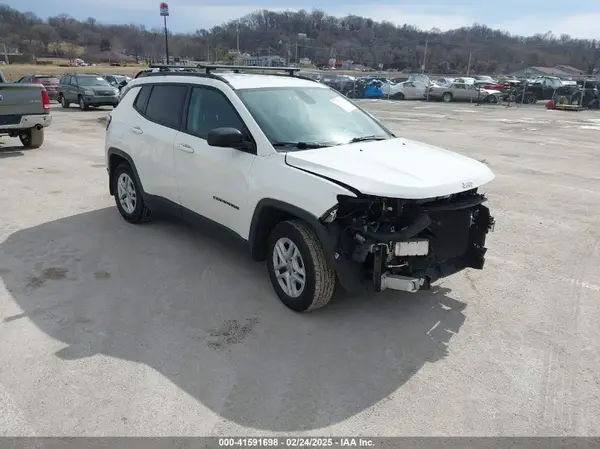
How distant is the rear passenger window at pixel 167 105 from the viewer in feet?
17.2

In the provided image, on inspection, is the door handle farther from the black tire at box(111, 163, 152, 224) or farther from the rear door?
the black tire at box(111, 163, 152, 224)

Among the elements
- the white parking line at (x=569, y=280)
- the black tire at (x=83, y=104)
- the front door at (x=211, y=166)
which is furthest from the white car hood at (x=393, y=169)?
the black tire at (x=83, y=104)

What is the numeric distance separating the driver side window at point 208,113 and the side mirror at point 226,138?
0.58ft

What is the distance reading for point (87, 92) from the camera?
73.3 ft

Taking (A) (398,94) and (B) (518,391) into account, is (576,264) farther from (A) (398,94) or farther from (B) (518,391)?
(A) (398,94)

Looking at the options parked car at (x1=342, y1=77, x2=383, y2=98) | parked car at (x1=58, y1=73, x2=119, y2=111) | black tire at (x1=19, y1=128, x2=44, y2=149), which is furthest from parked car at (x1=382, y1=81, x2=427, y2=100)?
black tire at (x1=19, y1=128, x2=44, y2=149)

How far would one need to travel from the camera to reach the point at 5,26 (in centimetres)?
10719

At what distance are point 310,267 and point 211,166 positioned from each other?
4.93ft

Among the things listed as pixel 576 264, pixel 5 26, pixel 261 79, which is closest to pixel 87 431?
pixel 261 79

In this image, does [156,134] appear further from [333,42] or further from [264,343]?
[333,42]

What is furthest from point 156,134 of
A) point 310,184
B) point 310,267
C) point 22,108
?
point 22,108

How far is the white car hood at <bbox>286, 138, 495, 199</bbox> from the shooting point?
137 inches

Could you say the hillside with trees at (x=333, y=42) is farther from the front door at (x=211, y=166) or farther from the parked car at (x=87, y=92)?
the front door at (x=211, y=166)

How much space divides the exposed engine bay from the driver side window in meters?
1.32
